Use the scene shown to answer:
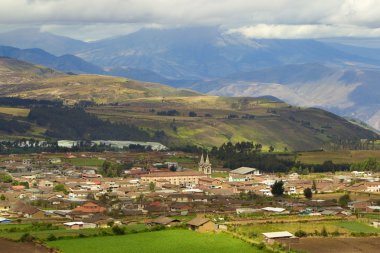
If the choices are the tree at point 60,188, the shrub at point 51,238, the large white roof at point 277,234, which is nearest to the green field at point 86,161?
the tree at point 60,188

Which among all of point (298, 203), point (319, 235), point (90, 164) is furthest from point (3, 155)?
point (319, 235)

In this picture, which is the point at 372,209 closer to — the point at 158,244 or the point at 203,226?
the point at 203,226

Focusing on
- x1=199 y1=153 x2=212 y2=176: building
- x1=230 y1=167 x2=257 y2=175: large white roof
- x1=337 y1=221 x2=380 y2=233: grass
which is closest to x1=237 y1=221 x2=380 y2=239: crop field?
x1=337 y1=221 x2=380 y2=233: grass

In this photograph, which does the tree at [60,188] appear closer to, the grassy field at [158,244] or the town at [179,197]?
the town at [179,197]

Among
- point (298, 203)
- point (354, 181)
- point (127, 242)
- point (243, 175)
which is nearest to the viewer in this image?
point (127, 242)

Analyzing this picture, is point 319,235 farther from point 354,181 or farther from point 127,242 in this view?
point 354,181

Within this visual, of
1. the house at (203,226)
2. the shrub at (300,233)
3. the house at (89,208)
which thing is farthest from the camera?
the house at (89,208)
